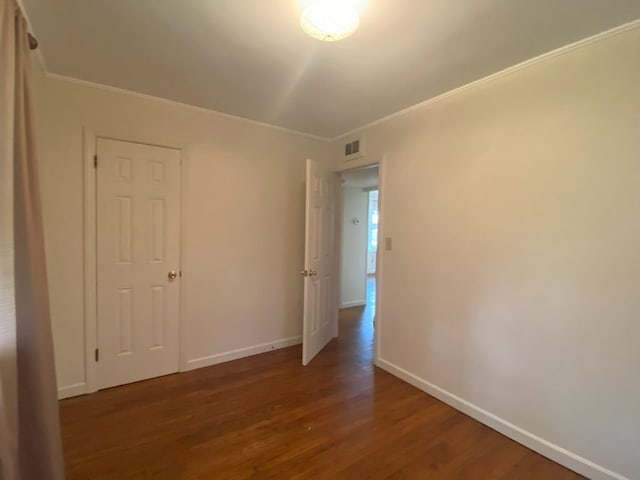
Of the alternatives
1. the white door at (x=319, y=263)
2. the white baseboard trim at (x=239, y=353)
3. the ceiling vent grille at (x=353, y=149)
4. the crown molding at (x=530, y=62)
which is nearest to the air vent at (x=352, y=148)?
the ceiling vent grille at (x=353, y=149)

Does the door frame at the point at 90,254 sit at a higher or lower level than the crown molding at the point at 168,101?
lower

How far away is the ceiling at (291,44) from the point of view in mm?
1492

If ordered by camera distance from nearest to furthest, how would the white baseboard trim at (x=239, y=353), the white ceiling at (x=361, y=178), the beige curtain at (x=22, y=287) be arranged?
the beige curtain at (x=22, y=287) < the white baseboard trim at (x=239, y=353) < the white ceiling at (x=361, y=178)

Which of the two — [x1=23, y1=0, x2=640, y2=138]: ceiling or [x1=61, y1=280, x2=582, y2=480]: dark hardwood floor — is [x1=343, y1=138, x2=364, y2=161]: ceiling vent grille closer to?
[x1=23, y1=0, x2=640, y2=138]: ceiling

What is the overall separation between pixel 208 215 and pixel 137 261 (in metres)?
0.71

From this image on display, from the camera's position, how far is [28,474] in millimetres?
1340

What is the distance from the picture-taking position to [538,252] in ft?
6.21

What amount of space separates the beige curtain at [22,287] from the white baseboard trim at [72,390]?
1089 millimetres

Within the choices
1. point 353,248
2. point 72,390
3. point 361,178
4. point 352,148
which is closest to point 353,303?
point 353,248

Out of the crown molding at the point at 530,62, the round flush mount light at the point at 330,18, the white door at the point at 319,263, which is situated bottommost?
the white door at the point at 319,263

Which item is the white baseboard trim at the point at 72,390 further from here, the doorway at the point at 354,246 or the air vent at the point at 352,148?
the doorway at the point at 354,246

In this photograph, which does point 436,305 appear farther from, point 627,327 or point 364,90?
point 364,90

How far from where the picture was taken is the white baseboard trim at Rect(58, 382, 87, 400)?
91.5 inches

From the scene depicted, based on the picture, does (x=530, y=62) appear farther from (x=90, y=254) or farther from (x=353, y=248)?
(x=353, y=248)
